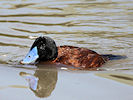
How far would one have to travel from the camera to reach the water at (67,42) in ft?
17.2

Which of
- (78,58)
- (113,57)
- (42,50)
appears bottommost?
(113,57)

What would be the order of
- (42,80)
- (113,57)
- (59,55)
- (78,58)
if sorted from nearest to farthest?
(42,80) → (78,58) → (59,55) → (113,57)

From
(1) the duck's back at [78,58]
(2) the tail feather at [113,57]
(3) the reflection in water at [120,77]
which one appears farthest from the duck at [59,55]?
(3) the reflection in water at [120,77]

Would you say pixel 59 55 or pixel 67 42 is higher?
pixel 59 55

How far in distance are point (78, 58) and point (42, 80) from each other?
1016 mm

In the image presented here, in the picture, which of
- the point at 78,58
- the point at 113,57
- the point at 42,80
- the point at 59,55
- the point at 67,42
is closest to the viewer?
the point at 42,80

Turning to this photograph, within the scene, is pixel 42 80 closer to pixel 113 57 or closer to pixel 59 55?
pixel 59 55

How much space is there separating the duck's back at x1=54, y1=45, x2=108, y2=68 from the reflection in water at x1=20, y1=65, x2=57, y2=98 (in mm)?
253

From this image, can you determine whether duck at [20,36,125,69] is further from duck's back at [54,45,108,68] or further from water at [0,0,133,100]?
water at [0,0,133,100]

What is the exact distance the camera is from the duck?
21.9 ft

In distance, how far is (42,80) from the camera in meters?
5.93

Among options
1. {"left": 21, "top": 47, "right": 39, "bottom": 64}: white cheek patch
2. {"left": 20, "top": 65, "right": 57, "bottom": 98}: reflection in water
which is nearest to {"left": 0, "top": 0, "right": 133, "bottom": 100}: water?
{"left": 20, "top": 65, "right": 57, "bottom": 98}: reflection in water

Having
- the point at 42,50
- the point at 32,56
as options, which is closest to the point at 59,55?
the point at 42,50

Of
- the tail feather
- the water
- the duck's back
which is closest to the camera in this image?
the water
